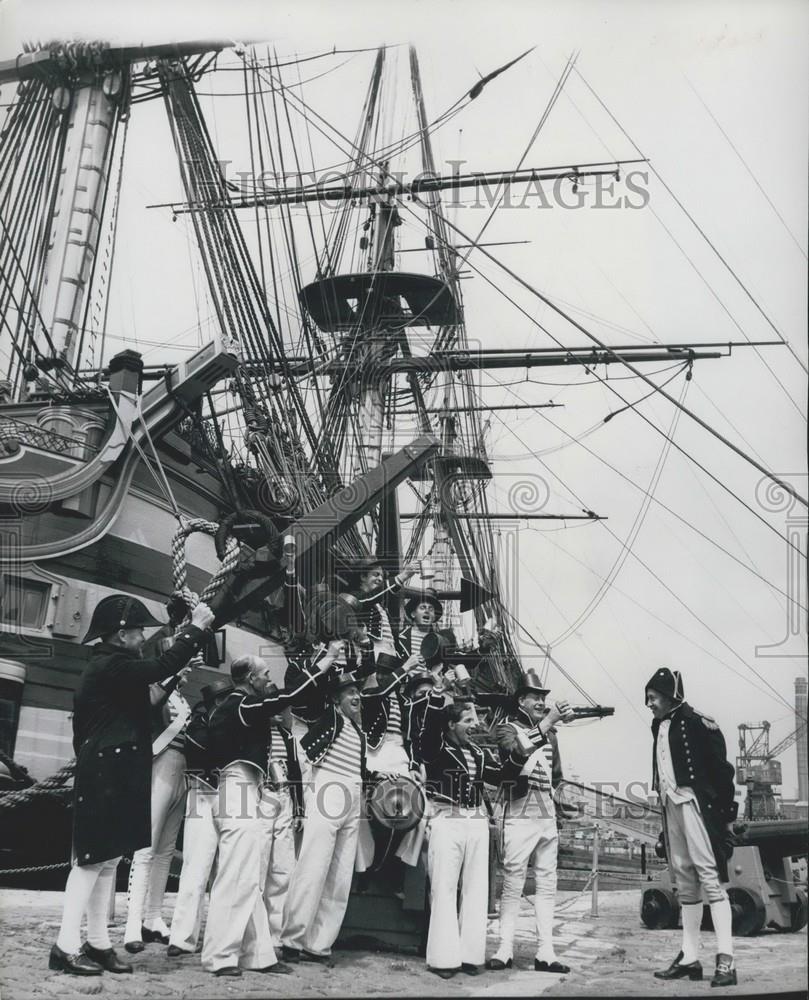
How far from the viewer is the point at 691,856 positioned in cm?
444

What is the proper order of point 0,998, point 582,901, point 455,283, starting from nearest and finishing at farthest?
1. point 0,998
2. point 582,901
3. point 455,283

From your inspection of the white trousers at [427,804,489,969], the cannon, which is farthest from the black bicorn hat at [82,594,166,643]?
the cannon

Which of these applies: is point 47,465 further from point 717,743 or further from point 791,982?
point 791,982

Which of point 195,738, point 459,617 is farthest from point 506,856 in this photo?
point 459,617

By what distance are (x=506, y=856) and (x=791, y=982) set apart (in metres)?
1.34

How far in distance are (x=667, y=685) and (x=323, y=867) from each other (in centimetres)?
182

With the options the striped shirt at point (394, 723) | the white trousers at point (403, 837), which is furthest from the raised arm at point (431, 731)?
the striped shirt at point (394, 723)

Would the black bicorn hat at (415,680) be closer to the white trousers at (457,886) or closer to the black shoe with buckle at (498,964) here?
the white trousers at (457,886)

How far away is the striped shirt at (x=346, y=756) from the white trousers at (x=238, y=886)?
1.26 feet

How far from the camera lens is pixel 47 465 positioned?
6.89m

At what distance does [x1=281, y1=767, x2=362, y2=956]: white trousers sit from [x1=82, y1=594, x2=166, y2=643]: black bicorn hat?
117 centimetres

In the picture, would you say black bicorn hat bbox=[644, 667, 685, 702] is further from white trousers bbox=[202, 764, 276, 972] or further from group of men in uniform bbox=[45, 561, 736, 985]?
white trousers bbox=[202, 764, 276, 972]

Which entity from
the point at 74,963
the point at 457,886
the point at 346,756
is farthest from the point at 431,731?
the point at 74,963

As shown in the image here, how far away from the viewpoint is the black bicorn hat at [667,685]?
186 inches
